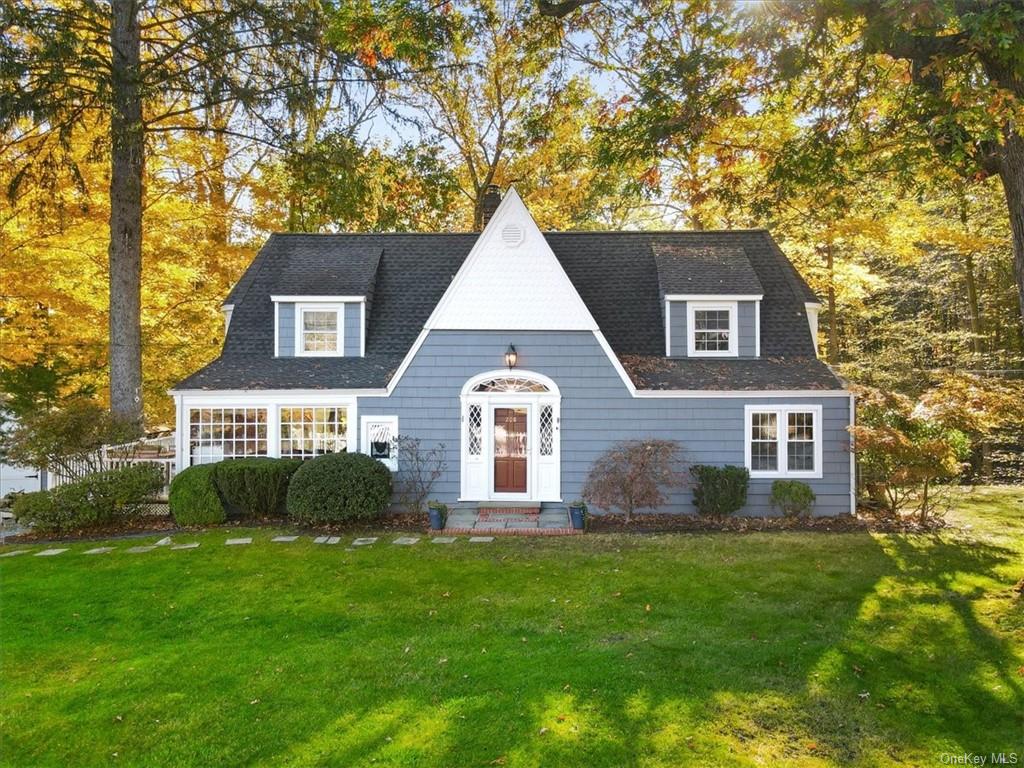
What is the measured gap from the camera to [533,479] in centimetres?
1211

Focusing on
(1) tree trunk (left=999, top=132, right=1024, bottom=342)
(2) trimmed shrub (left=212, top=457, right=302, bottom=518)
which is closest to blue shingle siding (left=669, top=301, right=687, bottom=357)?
(1) tree trunk (left=999, top=132, right=1024, bottom=342)

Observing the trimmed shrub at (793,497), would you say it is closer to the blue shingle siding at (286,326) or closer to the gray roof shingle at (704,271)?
the gray roof shingle at (704,271)

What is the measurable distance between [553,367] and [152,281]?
12643 millimetres

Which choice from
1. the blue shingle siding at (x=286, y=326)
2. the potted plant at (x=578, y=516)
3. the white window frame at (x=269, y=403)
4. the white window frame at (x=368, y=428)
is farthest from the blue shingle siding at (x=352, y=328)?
the potted plant at (x=578, y=516)

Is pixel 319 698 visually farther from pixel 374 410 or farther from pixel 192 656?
pixel 374 410

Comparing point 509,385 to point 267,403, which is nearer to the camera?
point 509,385

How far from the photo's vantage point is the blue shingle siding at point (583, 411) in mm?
11766


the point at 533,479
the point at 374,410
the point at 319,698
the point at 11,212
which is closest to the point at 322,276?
the point at 374,410

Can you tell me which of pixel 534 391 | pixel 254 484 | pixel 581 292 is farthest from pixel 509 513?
pixel 581 292

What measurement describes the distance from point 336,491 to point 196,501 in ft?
9.02

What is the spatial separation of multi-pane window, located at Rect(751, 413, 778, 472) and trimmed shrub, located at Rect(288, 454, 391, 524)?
7.11 metres

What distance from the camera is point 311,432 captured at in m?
12.4

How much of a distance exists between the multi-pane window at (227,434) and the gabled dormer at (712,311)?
28.5 ft

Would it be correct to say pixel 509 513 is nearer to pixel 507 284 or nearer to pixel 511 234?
pixel 507 284
